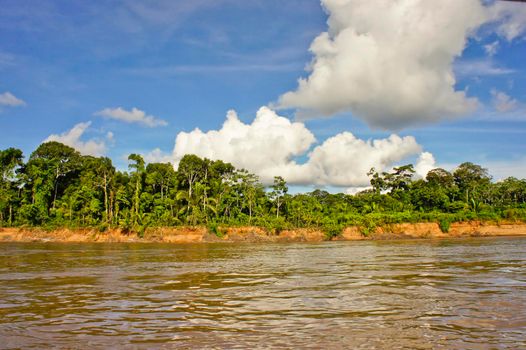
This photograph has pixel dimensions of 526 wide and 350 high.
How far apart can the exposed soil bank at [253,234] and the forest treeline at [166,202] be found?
114cm

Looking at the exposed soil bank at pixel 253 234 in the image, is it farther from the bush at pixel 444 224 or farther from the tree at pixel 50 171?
the tree at pixel 50 171

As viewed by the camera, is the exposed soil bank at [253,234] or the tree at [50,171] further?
the tree at [50,171]

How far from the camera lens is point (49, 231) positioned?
2431 inches

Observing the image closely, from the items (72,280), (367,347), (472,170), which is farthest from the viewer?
(472,170)

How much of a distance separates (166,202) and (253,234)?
15.6 meters

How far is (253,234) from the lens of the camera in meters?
62.7

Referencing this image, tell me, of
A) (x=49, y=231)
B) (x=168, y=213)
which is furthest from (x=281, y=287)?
(x=49, y=231)

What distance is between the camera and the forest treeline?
63.5m

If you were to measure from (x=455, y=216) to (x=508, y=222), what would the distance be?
878cm

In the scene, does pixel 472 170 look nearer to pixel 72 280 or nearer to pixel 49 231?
pixel 49 231

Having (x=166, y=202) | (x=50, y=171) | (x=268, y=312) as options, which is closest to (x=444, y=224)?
(x=166, y=202)

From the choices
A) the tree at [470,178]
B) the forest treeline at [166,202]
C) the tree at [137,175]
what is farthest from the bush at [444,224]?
the tree at [137,175]

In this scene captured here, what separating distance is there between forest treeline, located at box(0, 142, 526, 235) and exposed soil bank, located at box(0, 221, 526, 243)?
1.14 m

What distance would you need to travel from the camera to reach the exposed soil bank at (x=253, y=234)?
6044 centimetres
